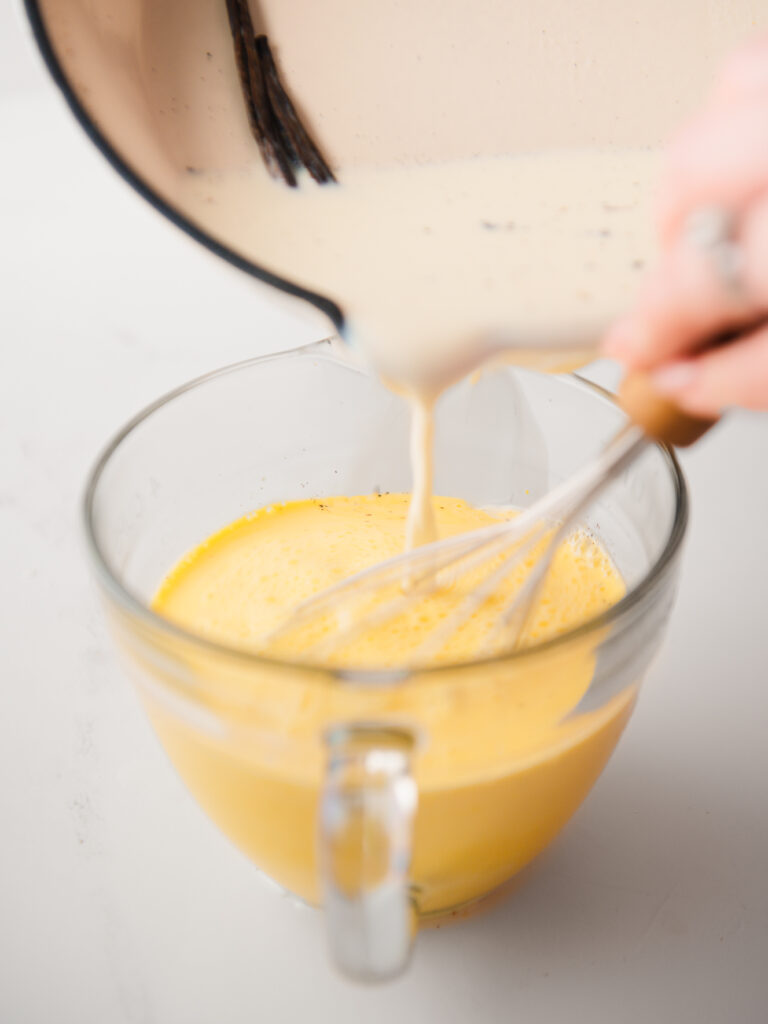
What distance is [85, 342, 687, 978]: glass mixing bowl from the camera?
0.43m

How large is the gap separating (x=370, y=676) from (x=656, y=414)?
16cm

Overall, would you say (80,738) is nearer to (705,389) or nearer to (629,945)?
(629,945)

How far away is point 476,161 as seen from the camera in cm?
60

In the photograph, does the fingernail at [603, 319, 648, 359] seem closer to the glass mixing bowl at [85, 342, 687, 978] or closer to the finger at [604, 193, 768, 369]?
the finger at [604, 193, 768, 369]

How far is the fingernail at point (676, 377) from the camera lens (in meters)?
0.43

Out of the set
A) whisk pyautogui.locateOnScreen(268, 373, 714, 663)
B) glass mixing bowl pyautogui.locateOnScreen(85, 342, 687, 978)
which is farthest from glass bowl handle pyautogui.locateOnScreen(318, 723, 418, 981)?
whisk pyautogui.locateOnScreen(268, 373, 714, 663)

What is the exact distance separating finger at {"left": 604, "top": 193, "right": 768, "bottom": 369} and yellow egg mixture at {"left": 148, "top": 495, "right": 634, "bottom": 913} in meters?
0.14

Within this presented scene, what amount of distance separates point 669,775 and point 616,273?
36cm

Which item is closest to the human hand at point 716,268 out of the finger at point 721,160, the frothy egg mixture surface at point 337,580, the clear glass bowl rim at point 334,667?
the finger at point 721,160

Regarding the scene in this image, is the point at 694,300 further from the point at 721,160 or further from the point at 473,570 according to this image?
the point at 473,570

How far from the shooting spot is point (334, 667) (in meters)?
0.52

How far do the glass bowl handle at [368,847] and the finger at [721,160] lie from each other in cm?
24

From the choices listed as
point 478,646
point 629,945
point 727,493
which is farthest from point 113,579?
point 727,493

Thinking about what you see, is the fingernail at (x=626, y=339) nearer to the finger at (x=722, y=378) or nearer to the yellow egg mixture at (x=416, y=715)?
the finger at (x=722, y=378)
